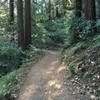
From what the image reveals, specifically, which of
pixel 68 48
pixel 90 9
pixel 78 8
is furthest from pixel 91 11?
pixel 78 8

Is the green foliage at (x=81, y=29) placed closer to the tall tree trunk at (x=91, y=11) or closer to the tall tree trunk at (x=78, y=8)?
the tall tree trunk at (x=91, y=11)

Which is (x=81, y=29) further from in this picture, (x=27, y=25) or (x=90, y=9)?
(x=27, y=25)

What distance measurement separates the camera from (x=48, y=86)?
29.1 ft

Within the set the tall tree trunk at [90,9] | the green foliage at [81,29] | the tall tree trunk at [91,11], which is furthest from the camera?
the tall tree trunk at [90,9]

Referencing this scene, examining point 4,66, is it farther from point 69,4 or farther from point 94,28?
point 69,4

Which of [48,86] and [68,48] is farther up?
[68,48]

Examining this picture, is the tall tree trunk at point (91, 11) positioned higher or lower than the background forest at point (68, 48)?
higher

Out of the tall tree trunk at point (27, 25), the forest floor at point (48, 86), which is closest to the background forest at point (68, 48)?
the tall tree trunk at point (27, 25)

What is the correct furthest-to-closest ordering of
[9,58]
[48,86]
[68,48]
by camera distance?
[9,58] < [68,48] < [48,86]

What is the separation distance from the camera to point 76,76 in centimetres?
888

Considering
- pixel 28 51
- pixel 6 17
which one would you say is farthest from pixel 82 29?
pixel 6 17

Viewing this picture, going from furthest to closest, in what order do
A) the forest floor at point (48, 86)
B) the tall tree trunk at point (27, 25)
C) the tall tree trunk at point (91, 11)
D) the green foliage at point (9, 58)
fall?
the tall tree trunk at point (27, 25), the green foliage at point (9, 58), the tall tree trunk at point (91, 11), the forest floor at point (48, 86)

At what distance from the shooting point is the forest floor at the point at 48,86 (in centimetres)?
783

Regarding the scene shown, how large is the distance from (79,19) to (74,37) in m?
1.15
